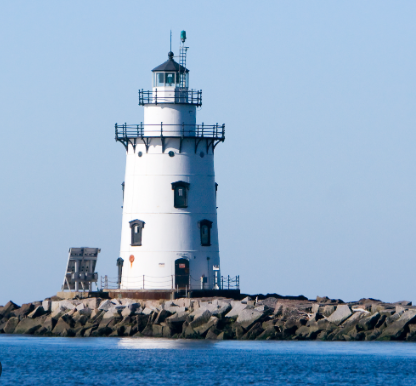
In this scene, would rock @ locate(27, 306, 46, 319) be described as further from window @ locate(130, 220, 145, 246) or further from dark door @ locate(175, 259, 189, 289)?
dark door @ locate(175, 259, 189, 289)

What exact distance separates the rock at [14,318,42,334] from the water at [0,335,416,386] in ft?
10.9

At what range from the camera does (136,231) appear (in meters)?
55.1

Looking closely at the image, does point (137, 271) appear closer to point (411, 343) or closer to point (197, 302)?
point (197, 302)

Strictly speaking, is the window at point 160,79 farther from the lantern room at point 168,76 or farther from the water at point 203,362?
the water at point 203,362

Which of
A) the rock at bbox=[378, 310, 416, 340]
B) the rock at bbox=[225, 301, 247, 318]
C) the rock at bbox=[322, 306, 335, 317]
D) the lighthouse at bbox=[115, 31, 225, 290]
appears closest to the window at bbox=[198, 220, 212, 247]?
the lighthouse at bbox=[115, 31, 225, 290]

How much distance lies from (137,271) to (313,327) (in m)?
8.94

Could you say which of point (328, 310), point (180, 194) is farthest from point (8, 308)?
point (328, 310)

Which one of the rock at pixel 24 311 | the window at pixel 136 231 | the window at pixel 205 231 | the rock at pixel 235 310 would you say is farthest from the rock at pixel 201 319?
the rock at pixel 24 311

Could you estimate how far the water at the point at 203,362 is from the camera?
4119cm

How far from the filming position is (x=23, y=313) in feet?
182

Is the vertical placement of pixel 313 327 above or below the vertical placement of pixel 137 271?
below

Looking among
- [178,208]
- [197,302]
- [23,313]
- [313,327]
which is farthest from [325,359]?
[23,313]

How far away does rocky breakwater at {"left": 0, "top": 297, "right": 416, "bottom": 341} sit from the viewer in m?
49.2

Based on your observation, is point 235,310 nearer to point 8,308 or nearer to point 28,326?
point 28,326
